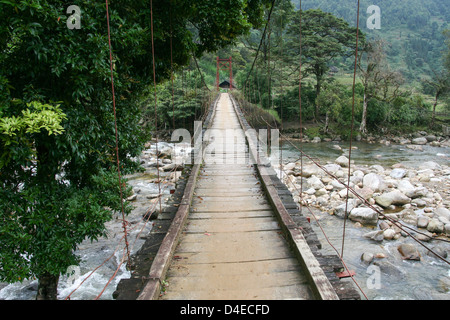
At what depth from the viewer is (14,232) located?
252 centimetres

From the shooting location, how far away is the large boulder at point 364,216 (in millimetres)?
6227

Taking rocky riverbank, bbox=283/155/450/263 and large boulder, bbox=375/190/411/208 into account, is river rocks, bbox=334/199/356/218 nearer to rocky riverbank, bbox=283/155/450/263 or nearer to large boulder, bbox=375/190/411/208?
rocky riverbank, bbox=283/155/450/263

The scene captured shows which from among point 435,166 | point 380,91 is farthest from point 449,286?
point 380,91

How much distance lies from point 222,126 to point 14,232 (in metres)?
6.92

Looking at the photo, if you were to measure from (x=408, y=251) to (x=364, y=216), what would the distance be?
121cm

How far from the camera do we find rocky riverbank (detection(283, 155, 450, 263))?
5.79 metres

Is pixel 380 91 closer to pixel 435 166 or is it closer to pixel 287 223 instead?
pixel 435 166

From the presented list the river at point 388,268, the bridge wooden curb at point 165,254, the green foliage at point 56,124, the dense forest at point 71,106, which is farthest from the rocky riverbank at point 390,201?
the green foliage at point 56,124

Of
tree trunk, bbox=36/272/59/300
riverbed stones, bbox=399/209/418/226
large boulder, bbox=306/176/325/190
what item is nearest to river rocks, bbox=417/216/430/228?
riverbed stones, bbox=399/209/418/226

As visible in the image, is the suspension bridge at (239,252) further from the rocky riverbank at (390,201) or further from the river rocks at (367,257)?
the river rocks at (367,257)

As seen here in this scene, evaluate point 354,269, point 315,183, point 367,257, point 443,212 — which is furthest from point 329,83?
point 354,269

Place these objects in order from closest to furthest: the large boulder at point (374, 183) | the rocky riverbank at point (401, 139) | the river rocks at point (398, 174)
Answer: the large boulder at point (374, 183) < the river rocks at point (398, 174) < the rocky riverbank at point (401, 139)

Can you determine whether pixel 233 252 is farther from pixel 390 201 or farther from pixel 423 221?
pixel 390 201
